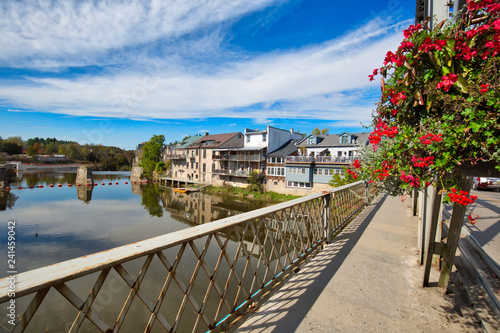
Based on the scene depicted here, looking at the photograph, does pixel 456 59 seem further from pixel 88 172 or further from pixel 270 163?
pixel 88 172

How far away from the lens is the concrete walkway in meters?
2.35

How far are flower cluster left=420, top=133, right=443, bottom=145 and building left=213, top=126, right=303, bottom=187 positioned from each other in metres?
31.4

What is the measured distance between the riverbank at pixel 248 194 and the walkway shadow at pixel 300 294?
23.7 m

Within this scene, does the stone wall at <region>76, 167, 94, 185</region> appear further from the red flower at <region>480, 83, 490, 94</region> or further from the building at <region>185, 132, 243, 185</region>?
the red flower at <region>480, 83, 490, 94</region>

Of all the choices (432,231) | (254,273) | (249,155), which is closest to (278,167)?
(249,155)

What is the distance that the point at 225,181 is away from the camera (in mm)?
38562

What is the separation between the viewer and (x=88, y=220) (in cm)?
2097

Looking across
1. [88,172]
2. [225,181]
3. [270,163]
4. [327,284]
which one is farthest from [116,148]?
[327,284]

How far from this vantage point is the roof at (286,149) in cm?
3203

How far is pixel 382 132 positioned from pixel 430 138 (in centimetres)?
42

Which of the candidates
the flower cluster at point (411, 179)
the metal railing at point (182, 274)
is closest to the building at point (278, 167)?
the metal railing at point (182, 274)

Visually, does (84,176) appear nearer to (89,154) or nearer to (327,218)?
(89,154)

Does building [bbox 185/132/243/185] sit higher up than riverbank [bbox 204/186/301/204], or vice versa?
building [bbox 185/132/243/185]

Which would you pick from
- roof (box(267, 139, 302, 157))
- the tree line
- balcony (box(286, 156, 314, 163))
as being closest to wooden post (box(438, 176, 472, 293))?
balcony (box(286, 156, 314, 163))
